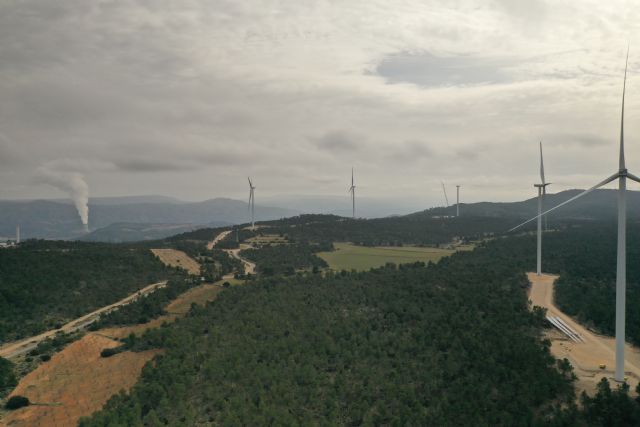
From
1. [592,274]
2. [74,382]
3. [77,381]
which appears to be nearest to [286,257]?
[592,274]

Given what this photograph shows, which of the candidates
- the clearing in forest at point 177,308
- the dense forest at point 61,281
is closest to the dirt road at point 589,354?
the clearing in forest at point 177,308

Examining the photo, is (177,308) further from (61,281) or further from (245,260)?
(245,260)

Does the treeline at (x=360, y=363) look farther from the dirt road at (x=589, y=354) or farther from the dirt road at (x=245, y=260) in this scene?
the dirt road at (x=245, y=260)

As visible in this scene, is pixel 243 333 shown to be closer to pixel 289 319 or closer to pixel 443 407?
pixel 289 319

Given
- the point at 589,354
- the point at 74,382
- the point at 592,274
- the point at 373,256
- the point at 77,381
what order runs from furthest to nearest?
the point at 373,256
the point at 592,274
the point at 77,381
the point at 74,382
the point at 589,354

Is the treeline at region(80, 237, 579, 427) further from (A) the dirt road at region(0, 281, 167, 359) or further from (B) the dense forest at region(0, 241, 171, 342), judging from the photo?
(B) the dense forest at region(0, 241, 171, 342)

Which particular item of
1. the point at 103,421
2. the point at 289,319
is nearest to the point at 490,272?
the point at 289,319
